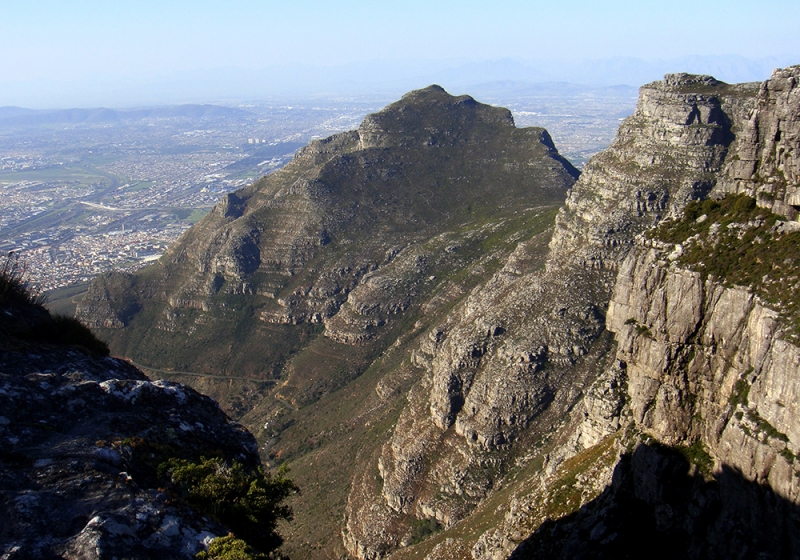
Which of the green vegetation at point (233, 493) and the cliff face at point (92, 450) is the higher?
the cliff face at point (92, 450)

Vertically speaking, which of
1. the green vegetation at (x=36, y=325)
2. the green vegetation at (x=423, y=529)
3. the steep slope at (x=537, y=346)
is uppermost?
the green vegetation at (x=36, y=325)

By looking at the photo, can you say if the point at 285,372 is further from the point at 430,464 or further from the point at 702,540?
the point at 702,540

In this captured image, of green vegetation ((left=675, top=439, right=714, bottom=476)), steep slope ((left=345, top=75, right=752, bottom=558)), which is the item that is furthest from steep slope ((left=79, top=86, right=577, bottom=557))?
green vegetation ((left=675, top=439, right=714, bottom=476))

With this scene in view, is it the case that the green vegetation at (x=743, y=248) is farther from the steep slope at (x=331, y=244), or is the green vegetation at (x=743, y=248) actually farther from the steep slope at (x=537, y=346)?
the steep slope at (x=331, y=244)

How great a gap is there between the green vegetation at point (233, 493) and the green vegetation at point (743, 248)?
2394 cm

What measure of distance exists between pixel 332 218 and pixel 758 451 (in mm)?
139660

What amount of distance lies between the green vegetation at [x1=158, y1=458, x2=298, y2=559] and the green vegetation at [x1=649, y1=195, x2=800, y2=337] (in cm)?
2394

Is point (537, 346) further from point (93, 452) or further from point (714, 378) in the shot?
point (93, 452)

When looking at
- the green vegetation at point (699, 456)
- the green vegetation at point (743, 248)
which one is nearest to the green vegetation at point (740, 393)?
the green vegetation at point (699, 456)

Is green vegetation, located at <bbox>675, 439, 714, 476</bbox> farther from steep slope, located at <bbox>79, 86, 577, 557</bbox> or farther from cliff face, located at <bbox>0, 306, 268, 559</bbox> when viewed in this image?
steep slope, located at <bbox>79, 86, 577, 557</bbox>

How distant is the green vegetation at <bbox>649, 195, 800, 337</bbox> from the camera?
2730 centimetres

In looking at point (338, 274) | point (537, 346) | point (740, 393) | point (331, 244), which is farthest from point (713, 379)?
point (331, 244)

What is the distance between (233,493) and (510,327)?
58675 mm

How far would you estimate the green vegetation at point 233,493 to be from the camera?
24141 mm
